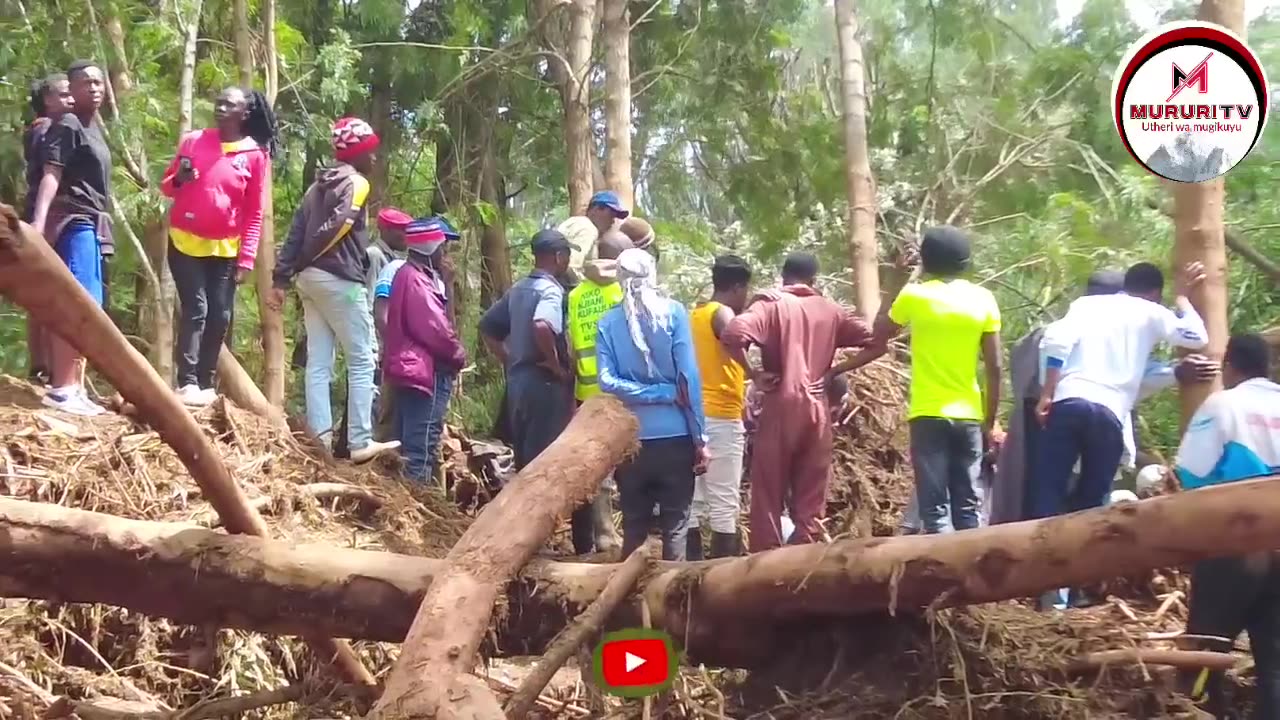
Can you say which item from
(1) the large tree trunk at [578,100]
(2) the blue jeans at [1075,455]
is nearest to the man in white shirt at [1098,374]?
(2) the blue jeans at [1075,455]

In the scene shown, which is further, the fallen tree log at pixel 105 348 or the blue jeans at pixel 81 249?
the blue jeans at pixel 81 249

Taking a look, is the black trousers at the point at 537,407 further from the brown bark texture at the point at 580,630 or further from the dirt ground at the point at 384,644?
the brown bark texture at the point at 580,630

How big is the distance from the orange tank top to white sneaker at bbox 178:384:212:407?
255 cm

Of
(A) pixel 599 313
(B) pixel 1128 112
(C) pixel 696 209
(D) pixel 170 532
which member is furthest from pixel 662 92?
(D) pixel 170 532

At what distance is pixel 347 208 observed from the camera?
624cm

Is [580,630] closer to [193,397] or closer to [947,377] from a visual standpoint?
[947,377]

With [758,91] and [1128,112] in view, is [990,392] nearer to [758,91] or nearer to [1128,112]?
[1128,112]

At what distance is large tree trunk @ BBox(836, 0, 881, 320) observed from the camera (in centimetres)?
945

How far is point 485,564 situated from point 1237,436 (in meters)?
2.62

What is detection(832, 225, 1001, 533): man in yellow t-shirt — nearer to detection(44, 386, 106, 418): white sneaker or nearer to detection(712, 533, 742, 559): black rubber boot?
detection(712, 533, 742, 559): black rubber boot

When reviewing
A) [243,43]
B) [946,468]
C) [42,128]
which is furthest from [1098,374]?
[243,43]

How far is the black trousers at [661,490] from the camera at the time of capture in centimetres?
532

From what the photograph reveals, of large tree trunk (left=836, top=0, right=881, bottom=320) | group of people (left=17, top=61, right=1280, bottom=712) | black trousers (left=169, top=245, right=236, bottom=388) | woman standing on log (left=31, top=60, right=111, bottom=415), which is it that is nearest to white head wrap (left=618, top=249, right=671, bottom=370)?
group of people (left=17, top=61, right=1280, bottom=712)

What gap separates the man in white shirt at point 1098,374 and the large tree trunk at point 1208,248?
0.16 feet
